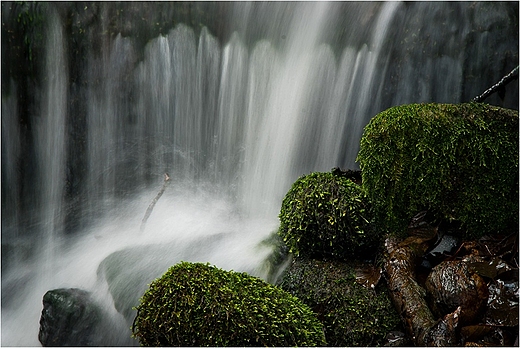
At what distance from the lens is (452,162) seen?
3875mm

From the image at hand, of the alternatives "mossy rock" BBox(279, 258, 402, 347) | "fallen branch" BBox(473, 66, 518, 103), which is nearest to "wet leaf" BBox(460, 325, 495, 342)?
"mossy rock" BBox(279, 258, 402, 347)

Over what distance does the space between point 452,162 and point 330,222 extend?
0.98 m

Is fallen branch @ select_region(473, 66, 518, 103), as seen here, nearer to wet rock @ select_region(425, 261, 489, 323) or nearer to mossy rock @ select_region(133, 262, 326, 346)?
wet rock @ select_region(425, 261, 489, 323)

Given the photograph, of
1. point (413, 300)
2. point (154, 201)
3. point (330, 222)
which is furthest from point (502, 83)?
point (154, 201)

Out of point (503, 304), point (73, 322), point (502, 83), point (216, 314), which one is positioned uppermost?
point (502, 83)

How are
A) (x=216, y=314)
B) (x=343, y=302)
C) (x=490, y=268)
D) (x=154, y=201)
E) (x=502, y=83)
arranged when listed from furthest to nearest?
1. (x=154, y=201)
2. (x=502, y=83)
3. (x=343, y=302)
4. (x=490, y=268)
5. (x=216, y=314)

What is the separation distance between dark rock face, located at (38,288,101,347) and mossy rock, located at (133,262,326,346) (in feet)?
4.71

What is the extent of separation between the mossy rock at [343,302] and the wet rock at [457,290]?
1.11 feet

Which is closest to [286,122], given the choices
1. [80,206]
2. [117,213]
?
[117,213]

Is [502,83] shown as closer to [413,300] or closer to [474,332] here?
[413,300]

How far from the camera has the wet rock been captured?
10.8 ft

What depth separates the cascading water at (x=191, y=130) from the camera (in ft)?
15.9

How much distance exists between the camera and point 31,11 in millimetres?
5699

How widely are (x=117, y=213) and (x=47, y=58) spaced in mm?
1853
